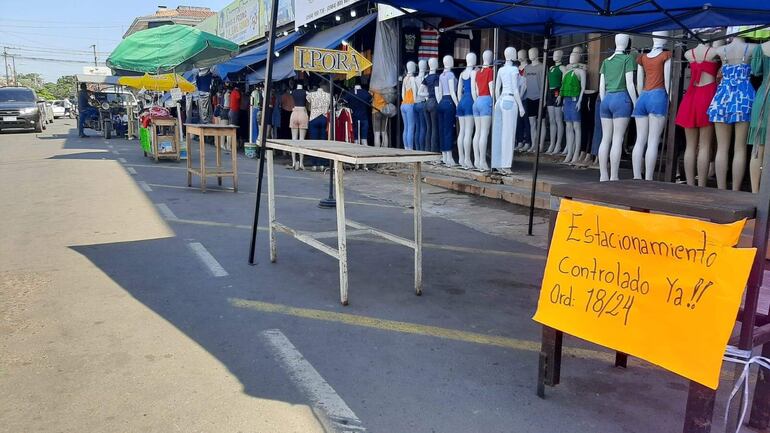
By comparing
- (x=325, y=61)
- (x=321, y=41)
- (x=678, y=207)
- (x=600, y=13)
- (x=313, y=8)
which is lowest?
(x=678, y=207)

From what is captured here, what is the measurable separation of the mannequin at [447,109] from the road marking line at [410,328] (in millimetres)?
7049

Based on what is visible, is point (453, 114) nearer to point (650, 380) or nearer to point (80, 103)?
point (650, 380)

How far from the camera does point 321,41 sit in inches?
564

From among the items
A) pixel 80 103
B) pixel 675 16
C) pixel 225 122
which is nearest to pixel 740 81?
pixel 675 16

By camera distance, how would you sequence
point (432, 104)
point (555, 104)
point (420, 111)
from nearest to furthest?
point (555, 104) < point (432, 104) < point (420, 111)

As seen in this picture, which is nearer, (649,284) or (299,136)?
(649,284)

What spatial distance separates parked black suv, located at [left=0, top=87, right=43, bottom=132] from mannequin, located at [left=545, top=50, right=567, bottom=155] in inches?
921

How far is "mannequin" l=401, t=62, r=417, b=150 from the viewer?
1204 centimetres

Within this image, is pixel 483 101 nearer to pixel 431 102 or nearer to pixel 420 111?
pixel 431 102

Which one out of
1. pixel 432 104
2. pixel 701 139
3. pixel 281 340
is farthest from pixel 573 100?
pixel 281 340

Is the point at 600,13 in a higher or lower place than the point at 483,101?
higher

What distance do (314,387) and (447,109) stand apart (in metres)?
8.72

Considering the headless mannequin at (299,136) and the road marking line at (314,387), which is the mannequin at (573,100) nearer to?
the headless mannequin at (299,136)

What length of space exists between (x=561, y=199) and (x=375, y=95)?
11.0 m
